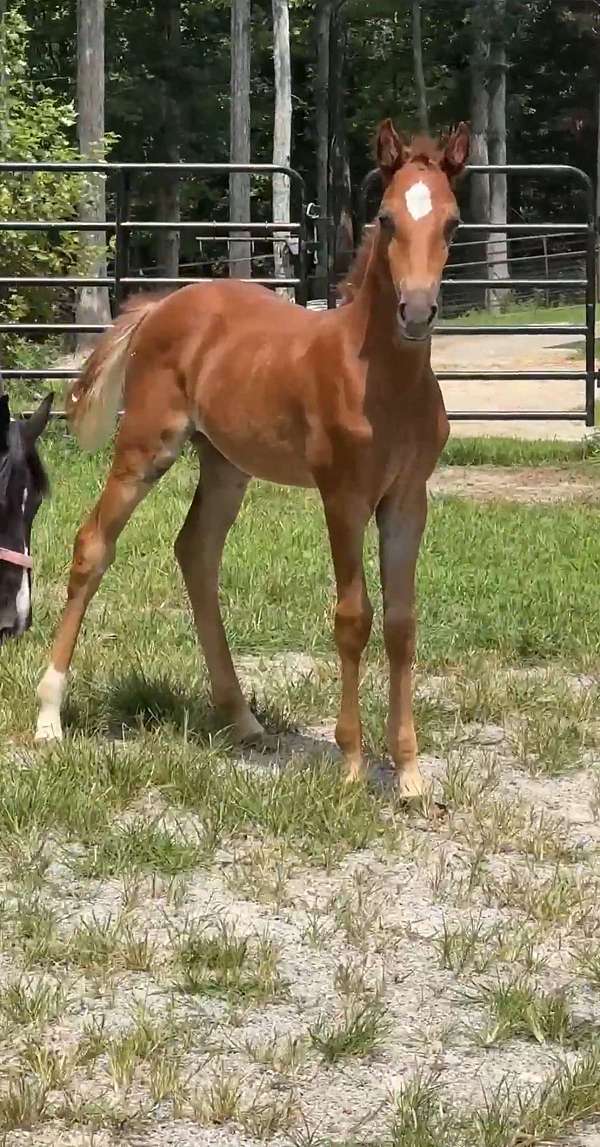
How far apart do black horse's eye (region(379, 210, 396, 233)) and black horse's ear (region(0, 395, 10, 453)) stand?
176 cm

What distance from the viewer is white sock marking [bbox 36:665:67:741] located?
15.5 ft

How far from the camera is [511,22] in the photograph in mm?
36000

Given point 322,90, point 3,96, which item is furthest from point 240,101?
point 3,96

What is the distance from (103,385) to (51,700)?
3.75 feet

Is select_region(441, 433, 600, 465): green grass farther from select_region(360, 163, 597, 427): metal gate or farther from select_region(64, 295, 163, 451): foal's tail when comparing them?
select_region(64, 295, 163, 451): foal's tail

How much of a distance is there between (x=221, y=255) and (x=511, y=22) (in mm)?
9350

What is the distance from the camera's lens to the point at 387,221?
3949 mm

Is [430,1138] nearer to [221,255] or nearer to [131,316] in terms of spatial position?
[131,316]

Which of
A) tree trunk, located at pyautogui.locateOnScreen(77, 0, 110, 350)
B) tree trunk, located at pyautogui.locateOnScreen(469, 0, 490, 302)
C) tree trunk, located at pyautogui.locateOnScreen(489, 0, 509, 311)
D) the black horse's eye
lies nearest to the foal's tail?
the black horse's eye

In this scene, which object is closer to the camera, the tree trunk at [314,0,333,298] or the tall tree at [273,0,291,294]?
the tall tree at [273,0,291,294]

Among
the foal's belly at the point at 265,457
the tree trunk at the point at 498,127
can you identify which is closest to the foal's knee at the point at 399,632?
the foal's belly at the point at 265,457

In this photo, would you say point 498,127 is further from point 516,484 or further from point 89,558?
point 89,558

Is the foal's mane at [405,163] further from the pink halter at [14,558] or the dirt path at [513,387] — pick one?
the dirt path at [513,387]

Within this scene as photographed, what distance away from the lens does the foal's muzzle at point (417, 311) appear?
3717mm
